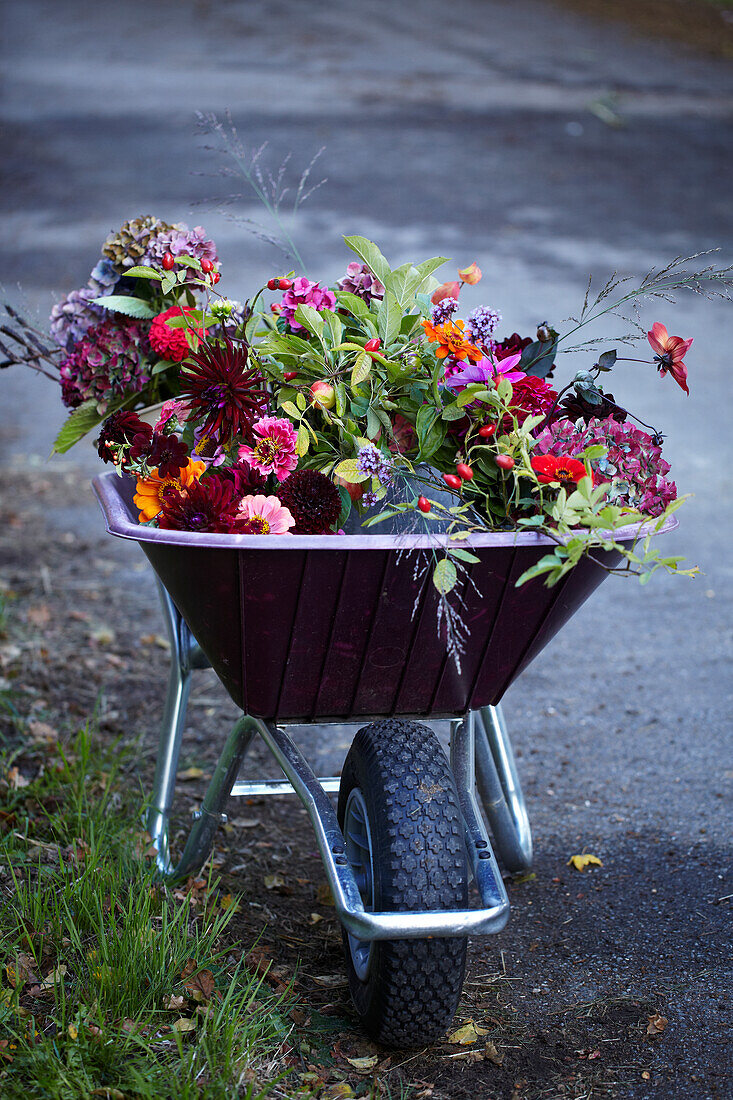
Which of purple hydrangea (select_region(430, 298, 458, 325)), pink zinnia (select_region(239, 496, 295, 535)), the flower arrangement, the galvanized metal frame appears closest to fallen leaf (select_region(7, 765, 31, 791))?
the galvanized metal frame

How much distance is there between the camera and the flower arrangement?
1505 millimetres

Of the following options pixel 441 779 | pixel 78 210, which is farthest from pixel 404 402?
pixel 78 210

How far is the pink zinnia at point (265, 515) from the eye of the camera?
1.51 m

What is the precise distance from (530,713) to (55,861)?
5.06ft

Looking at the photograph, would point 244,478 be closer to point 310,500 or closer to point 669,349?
point 310,500

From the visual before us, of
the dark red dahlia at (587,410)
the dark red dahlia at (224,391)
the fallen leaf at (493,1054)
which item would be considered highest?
the dark red dahlia at (587,410)

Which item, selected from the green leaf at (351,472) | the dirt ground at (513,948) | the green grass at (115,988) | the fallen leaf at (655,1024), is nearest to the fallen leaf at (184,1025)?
the green grass at (115,988)

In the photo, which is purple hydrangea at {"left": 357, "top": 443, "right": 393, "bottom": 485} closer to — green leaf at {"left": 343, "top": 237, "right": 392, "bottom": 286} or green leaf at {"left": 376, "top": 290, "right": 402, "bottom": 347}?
green leaf at {"left": 376, "top": 290, "right": 402, "bottom": 347}

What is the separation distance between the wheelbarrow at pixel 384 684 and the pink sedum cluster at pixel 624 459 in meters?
0.10

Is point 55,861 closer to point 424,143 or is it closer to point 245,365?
point 245,365

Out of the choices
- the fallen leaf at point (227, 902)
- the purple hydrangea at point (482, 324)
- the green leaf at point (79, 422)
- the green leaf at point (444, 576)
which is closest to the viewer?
the green leaf at point (444, 576)

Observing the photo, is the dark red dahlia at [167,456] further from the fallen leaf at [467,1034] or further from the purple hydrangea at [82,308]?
the fallen leaf at [467,1034]

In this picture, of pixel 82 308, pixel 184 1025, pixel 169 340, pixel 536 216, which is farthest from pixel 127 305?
pixel 536 216

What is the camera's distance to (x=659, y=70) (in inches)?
503
